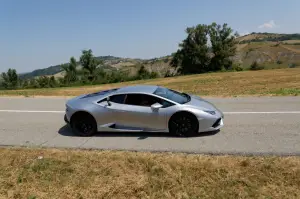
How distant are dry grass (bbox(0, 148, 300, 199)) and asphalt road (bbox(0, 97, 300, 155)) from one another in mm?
627

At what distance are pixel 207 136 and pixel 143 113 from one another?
160cm

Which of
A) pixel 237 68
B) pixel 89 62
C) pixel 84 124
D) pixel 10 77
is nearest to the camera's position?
pixel 84 124

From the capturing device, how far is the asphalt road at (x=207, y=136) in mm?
5758

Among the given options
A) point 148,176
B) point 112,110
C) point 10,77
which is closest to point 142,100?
point 112,110

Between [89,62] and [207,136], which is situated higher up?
[89,62]

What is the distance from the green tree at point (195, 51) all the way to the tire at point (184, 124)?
53.4 meters

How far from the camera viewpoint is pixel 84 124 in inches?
276

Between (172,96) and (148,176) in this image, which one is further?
(172,96)

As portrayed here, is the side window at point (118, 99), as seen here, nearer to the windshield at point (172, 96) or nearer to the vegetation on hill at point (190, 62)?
the windshield at point (172, 96)

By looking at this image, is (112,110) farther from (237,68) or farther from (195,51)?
(195,51)

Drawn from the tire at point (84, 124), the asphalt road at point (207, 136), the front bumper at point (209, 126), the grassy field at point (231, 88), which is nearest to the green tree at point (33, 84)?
the grassy field at point (231, 88)

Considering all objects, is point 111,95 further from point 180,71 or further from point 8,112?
point 180,71

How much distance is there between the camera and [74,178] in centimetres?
458

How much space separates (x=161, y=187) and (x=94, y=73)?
60.1 m
